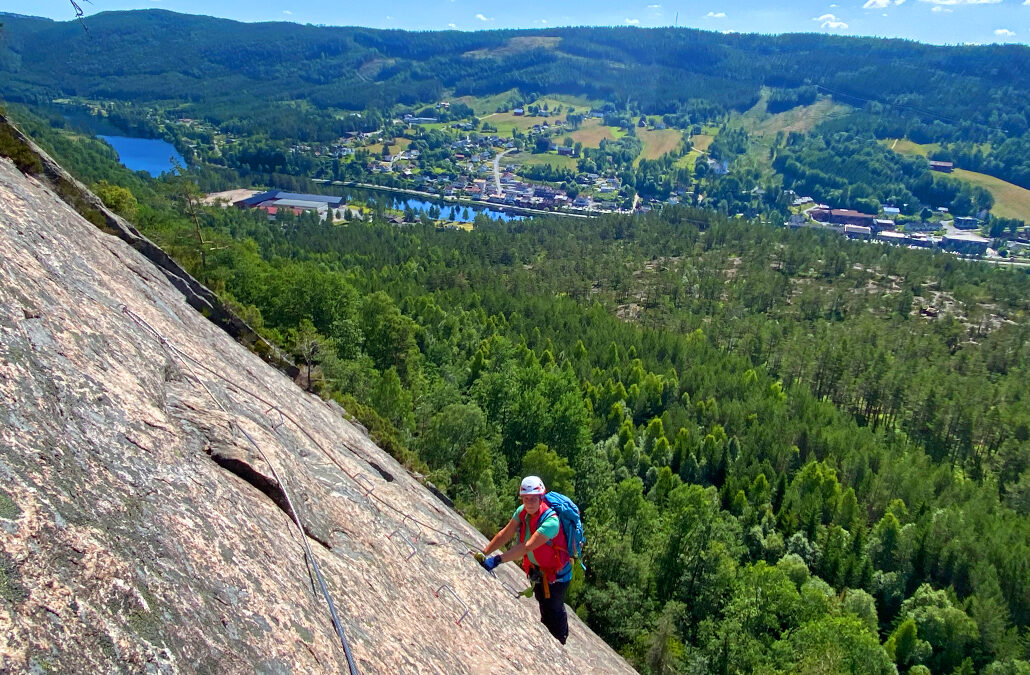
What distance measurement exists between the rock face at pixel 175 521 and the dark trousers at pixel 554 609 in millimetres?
253

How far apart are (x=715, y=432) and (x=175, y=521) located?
187 ft

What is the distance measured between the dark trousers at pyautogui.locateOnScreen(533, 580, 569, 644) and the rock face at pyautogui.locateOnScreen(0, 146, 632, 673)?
253 mm

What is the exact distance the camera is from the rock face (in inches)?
266

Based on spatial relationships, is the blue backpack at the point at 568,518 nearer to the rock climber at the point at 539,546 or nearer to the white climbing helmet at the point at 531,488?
the rock climber at the point at 539,546

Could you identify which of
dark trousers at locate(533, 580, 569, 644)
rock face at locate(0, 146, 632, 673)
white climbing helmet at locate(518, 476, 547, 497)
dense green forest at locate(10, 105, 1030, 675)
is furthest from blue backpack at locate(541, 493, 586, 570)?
dense green forest at locate(10, 105, 1030, 675)

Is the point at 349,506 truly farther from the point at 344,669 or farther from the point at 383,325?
the point at 383,325

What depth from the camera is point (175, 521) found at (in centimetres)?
847

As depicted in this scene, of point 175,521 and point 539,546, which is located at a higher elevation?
point 175,521

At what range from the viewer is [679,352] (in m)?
78.9

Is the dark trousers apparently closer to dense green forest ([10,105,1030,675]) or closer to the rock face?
the rock face

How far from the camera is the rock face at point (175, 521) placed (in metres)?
6.76

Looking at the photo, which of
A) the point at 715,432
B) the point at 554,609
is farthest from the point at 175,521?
the point at 715,432

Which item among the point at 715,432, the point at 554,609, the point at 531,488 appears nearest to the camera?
the point at 531,488

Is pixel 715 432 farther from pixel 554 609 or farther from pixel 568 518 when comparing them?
pixel 568 518
